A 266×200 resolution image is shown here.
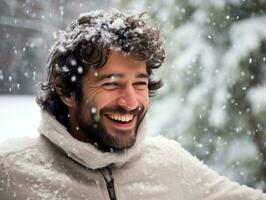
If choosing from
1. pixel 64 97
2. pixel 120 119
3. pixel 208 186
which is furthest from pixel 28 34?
pixel 120 119

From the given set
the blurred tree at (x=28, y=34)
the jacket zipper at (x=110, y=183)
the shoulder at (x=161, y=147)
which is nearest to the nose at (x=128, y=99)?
the jacket zipper at (x=110, y=183)

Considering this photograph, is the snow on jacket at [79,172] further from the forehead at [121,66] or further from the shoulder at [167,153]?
the forehead at [121,66]

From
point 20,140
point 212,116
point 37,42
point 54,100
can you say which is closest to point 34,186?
point 20,140

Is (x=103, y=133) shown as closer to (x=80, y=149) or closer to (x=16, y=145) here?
(x=80, y=149)

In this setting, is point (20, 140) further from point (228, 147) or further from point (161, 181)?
point (228, 147)

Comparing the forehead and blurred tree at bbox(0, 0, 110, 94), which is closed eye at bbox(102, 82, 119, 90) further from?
blurred tree at bbox(0, 0, 110, 94)

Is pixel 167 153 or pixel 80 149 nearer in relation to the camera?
pixel 80 149

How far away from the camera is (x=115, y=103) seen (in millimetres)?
2424

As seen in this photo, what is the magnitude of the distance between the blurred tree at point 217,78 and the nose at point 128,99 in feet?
10.4

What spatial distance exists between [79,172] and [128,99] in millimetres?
385

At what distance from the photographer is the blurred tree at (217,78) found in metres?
5.52

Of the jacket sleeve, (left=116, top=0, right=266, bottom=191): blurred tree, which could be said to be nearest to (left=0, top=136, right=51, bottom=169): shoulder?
the jacket sleeve

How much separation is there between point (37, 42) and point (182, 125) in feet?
18.6

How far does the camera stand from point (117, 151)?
2436 millimetres
